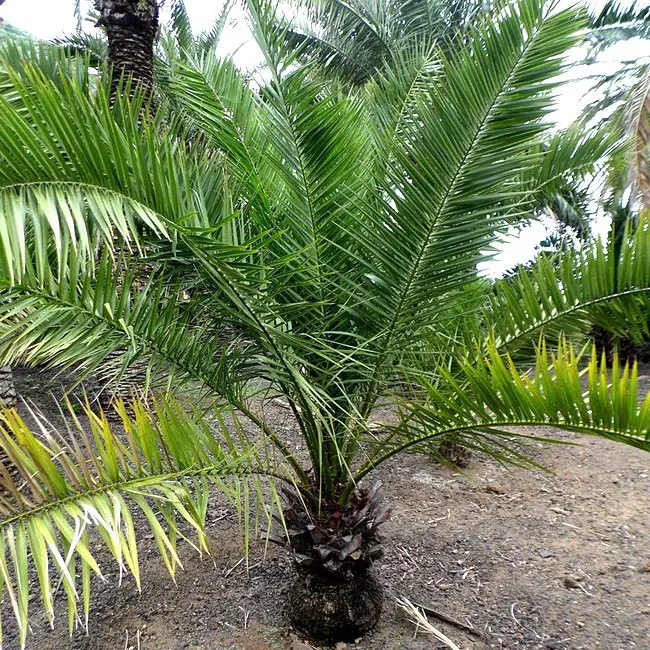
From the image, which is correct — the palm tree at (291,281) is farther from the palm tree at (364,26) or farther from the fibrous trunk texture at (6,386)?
the palm tree at (364,26)

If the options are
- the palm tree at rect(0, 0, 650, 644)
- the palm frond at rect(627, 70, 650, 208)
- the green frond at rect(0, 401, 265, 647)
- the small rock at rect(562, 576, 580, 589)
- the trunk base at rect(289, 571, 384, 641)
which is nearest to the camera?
the green frond at rect(0, 401, 265, 647)

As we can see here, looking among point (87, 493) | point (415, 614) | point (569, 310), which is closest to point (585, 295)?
point (569, 310)

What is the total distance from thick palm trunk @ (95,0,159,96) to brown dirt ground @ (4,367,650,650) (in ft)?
9.51

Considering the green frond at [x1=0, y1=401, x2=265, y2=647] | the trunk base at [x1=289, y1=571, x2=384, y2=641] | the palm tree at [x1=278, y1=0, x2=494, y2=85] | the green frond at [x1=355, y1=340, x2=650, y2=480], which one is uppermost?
the palm tree at [x1=278, y1=0, x2=494, y2=85]

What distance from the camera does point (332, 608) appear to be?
184 cm

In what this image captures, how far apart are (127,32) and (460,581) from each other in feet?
12.7

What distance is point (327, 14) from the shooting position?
6969mm

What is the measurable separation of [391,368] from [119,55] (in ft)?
9.77

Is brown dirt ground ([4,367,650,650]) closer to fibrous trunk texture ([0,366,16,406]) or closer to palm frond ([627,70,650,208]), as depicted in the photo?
fibrous trunk texture ([0,366,16,406])

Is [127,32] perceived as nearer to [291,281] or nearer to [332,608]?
[291,281]

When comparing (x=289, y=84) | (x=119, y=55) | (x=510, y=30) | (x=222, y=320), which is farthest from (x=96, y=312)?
(x=119, y=55)

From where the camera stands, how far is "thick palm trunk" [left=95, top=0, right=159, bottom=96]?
332 centimetres

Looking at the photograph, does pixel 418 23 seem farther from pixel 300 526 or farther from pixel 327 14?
pixel 300 526

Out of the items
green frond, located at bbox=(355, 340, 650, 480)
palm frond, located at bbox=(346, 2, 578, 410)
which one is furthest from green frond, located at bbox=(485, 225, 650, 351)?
green frond, located at bbox=(355, 340, 650, 480)
